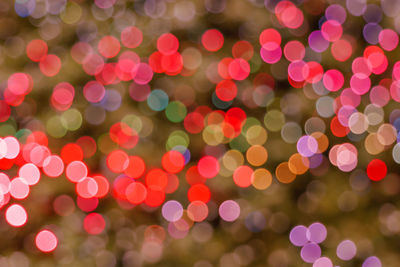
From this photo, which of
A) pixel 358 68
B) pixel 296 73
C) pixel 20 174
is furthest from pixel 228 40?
pixel 20 174

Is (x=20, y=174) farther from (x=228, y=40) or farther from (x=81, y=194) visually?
(x=228, y=40)

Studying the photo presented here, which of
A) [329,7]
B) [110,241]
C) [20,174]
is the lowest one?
[110,241]

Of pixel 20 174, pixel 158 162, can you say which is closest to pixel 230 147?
pixel 158 162

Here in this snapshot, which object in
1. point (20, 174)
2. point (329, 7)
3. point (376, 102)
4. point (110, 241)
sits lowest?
point (110, 241)

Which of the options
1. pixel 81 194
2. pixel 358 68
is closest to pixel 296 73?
pixel 358 68

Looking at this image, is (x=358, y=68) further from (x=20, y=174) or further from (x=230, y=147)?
(x=20, y=174)

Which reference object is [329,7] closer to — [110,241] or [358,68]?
[358,68]

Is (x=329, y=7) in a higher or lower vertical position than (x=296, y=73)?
higher
